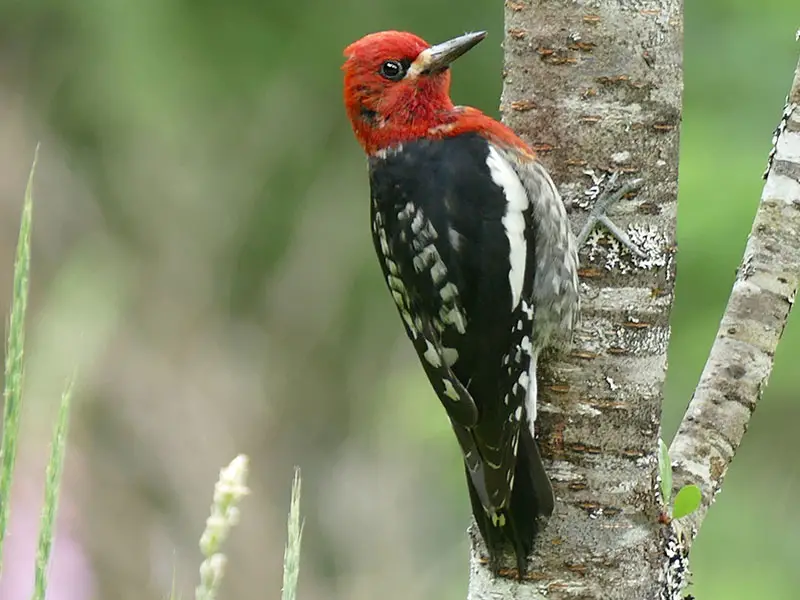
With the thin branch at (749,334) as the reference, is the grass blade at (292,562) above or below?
below

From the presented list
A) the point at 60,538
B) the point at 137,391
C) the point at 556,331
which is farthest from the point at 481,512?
the point at 137,391

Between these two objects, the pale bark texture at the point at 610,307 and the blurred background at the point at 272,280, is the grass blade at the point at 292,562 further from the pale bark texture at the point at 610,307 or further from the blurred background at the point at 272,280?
the blurred background at the point at 272,280

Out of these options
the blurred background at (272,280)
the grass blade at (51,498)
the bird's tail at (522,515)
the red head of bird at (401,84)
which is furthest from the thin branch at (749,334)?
the grass blade at (51,498)

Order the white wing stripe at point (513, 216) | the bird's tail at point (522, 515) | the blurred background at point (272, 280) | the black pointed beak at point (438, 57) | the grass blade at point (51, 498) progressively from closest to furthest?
the grass blade at point (51, 498) → the bird's tail at point (522, 515) → the white wing stripe at point (513, 216) → the black pointed beak at point (438, 57) → the blurred background at point (272, 280)

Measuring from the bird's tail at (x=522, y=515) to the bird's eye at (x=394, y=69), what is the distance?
0.97 meters

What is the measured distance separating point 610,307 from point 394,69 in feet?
2.90

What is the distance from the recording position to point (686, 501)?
2145 millimetres

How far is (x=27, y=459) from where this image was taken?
2.67m

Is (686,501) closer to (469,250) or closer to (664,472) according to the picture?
(664,472)

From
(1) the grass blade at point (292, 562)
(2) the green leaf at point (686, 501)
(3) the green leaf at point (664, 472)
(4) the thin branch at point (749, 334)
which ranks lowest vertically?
(1) the grass blade at point (292, 562)

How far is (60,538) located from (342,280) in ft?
13.0

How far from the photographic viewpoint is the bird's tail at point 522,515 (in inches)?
81.0

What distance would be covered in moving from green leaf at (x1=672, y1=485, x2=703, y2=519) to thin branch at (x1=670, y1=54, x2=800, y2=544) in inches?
4.6

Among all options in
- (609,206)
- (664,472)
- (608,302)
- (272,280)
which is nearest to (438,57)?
(609,206)
